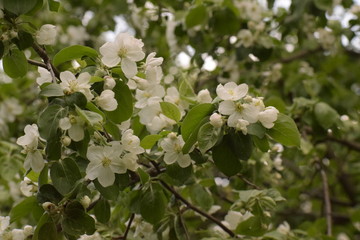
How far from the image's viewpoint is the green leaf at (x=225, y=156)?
174 centimetres

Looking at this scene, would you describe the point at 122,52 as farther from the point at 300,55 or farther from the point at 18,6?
the point at 300,55

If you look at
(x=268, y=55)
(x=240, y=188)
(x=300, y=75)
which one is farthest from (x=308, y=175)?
(x=240, y=188)

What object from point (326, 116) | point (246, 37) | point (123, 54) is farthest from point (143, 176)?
point (246, 37)

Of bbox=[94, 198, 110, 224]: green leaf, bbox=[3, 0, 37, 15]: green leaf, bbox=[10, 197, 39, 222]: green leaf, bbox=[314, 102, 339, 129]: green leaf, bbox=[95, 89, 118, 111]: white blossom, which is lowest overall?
bbox=[314, 102, 339, 129]: green leaf

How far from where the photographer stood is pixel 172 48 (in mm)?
3680

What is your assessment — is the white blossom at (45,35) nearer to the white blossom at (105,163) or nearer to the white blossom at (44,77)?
the white blossom at (44,77)

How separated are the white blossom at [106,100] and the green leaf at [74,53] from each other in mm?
180

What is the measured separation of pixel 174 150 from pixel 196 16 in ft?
4.12

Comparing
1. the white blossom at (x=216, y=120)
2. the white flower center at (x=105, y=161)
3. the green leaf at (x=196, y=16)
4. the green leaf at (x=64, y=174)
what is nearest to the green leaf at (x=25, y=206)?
the green leaf at (x=64, y=174)

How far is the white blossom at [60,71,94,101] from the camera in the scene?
161cm

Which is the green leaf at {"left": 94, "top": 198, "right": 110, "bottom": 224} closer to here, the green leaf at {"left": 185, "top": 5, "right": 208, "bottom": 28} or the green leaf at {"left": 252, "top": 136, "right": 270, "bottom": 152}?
the green leaf at {"left": 252, "top": 136, "right": 270, "bottom": 152}

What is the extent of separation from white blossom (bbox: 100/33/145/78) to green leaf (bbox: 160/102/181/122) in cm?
24

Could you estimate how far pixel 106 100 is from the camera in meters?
1.66

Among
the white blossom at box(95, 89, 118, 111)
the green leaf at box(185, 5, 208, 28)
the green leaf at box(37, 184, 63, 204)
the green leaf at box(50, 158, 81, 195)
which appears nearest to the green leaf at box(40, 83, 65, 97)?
the white blossom at box(95, 89, 118, 111)
